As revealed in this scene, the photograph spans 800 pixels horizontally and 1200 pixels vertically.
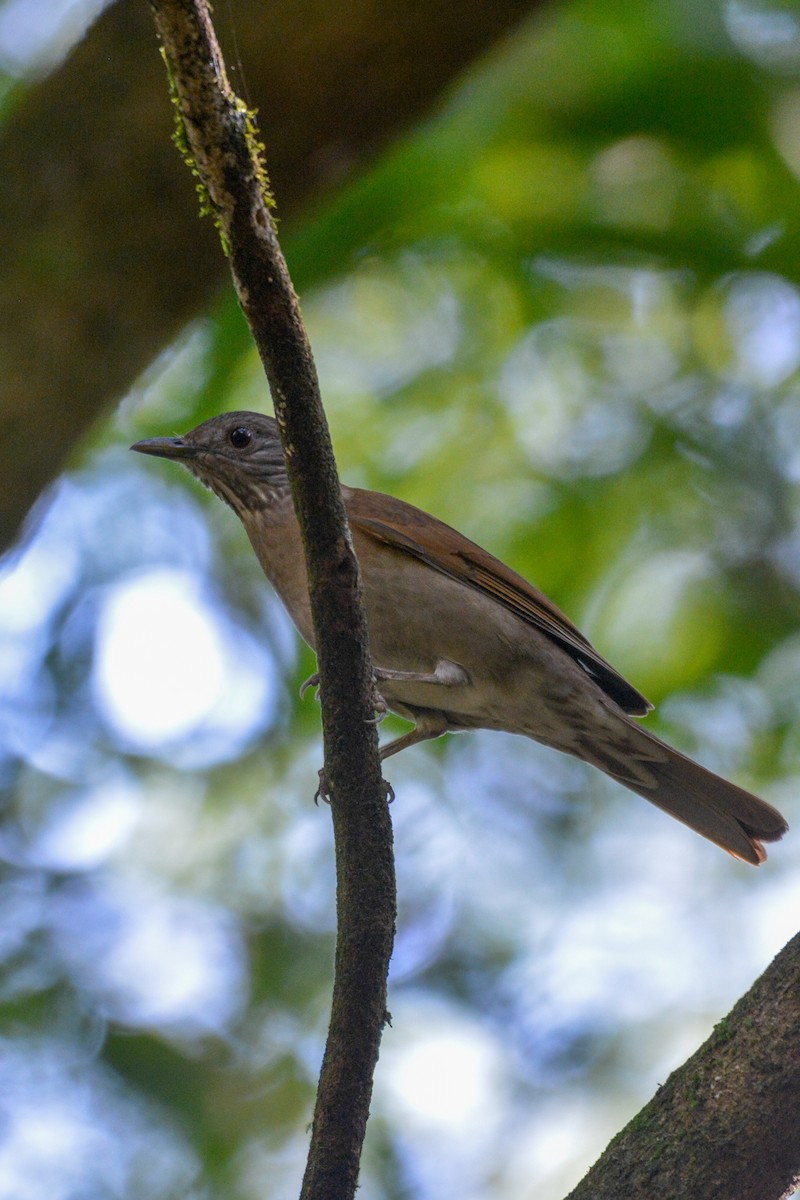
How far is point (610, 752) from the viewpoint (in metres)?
5.48

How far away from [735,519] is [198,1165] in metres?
4.67

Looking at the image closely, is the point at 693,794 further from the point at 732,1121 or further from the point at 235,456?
the point at 235,456

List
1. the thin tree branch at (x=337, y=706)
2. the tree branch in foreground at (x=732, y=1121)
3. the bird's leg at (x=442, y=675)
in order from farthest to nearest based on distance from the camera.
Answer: the bird's leg at (x=442, y=675) < the tree branch in foreground at (x=732, y=1121) < the thin tree branch at (x=337, y=706)

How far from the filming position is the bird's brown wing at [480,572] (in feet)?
17.7

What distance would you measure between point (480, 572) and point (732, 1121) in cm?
279

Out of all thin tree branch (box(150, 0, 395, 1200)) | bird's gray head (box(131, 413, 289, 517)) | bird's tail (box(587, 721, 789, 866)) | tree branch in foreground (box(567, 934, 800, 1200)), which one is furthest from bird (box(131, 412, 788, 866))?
tree branch in foreground (box(567, 934, 800, 1200))

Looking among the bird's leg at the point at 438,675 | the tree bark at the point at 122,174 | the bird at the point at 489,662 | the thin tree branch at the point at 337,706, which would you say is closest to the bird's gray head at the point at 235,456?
the bird at the point at 489,662

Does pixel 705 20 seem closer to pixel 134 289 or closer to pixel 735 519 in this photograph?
pixel 735 519

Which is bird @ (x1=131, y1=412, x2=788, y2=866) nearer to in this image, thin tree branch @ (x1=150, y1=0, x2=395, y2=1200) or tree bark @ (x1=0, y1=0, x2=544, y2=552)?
tree bark @ (x1=0, y1=0, x2=544, y2=552)

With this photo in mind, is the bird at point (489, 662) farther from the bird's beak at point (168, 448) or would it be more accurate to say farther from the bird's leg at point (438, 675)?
the bird's beak at point (168, 448)

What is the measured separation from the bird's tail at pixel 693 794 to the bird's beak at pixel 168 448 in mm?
2225

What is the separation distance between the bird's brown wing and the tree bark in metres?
1.17

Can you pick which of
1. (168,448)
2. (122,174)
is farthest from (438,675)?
(122,174)

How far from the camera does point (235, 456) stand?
235 inches
